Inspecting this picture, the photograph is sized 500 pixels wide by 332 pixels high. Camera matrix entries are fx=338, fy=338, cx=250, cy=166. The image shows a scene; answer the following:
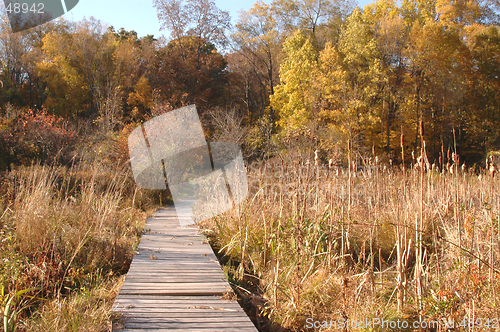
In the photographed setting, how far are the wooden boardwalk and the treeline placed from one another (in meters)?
11.3

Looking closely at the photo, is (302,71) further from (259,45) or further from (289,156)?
(289,156)

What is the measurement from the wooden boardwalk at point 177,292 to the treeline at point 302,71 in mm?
11312

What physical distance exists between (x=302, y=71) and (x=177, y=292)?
19.4 metres

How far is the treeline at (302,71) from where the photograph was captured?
18.2 m

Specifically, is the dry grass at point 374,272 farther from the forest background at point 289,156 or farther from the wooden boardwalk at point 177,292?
the wooden boardwalk at point 177,292

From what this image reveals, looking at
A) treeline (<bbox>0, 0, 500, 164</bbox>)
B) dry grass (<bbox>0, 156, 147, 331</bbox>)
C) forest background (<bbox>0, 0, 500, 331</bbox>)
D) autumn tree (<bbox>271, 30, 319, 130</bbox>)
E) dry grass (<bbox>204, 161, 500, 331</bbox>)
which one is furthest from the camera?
autumn tree (<bbox>271, 30, 319, 130</bbox>)

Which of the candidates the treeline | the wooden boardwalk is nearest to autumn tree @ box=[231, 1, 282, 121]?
the treeline

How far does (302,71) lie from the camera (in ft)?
67.5

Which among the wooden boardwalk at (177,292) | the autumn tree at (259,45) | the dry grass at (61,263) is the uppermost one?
the autumn tree at (259,45)

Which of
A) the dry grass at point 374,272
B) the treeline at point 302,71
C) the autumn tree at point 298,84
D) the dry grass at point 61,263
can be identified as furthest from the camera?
the autumn tree at point 298,84

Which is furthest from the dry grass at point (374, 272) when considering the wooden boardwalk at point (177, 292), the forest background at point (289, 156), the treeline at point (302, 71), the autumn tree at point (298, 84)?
the autumn tree at point (298, 84)

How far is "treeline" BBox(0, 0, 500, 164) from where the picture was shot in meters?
18.2

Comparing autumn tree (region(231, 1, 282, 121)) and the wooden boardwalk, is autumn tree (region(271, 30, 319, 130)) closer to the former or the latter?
autumn tree (region(231, 1, 282, 121))

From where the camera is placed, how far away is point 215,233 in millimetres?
4527
